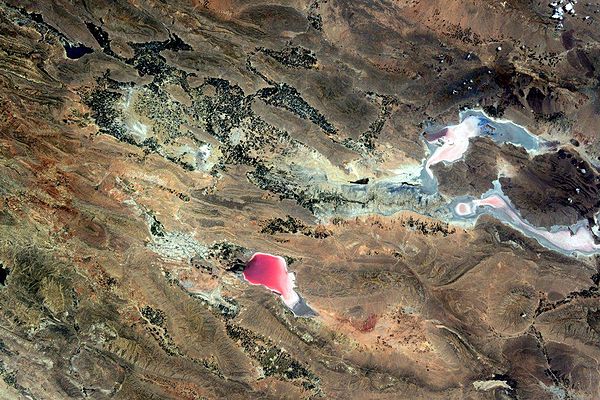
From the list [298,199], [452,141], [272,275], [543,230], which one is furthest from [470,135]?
[272,275]

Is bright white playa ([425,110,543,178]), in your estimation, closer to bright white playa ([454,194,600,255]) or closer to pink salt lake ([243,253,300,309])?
bright white playa ([454,194,600,255])

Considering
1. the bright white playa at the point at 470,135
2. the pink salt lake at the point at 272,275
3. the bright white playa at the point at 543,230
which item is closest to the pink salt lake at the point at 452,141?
the bright white playa at the point at 470,135

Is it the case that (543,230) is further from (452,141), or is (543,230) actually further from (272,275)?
(272,275)

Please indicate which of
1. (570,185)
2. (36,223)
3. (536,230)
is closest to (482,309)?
(536,230)

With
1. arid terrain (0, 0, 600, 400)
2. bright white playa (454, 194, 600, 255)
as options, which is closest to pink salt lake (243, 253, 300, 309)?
arid terrain (0, 0, 600, 400)

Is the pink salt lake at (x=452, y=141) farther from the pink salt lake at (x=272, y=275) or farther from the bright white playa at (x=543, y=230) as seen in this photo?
the pink salt lake at (x=272, y=275)

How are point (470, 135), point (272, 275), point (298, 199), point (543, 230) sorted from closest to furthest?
point (272, 275)
point (298, 199)
point (543, 230)
point (470, 135)

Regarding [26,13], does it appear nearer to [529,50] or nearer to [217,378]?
[217,378]
